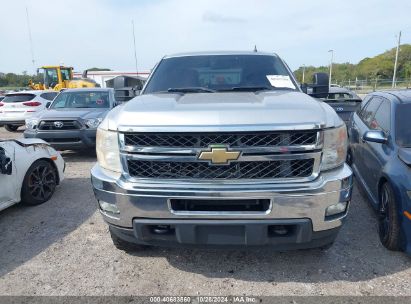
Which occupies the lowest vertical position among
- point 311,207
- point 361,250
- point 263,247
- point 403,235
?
point 361,250

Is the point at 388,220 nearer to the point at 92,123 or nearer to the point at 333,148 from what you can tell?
the point at 333,148

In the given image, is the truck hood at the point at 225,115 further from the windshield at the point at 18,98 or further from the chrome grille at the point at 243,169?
the windshield at the point at 18,98

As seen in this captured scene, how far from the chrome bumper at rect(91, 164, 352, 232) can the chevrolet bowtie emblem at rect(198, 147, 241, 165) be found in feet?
0.58

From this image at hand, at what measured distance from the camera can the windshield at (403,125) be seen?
343cm

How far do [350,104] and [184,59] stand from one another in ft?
17.5

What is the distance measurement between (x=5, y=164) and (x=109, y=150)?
7.10 ft

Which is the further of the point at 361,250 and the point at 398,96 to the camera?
the point at 398,96

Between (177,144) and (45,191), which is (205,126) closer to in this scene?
(177,144)

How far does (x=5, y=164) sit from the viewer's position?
404 cm

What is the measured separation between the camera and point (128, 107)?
9.16ft

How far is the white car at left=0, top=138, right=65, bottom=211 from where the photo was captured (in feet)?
13.5

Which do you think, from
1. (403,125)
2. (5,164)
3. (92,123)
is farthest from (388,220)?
(92,123)

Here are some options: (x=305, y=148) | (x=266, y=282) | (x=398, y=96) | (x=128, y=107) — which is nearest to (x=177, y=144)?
(x=128, y=107)

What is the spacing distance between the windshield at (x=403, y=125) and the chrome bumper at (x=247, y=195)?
1.27 m
